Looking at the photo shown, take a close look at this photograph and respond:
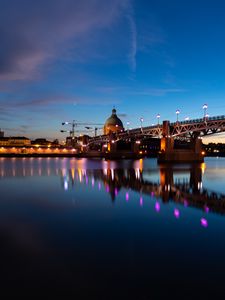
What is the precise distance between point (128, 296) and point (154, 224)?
7.27m

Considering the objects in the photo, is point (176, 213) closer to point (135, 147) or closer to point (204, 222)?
point (204, 222)

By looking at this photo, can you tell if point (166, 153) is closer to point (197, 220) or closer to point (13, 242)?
point (197, 220)

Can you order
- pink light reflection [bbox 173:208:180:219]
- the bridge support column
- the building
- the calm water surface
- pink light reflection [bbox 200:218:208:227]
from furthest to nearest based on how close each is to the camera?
the building
the bridge support column
pink light reflection [bbox 173:208:180:219]
pink light reflection [bbox 200:218:208:227]
the calm water surface

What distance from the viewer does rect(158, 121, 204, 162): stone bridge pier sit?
254ft

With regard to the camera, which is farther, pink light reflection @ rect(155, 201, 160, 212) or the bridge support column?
the bridge support column

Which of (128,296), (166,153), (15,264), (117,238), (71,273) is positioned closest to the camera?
(128,296)

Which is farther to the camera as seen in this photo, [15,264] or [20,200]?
[20,200]

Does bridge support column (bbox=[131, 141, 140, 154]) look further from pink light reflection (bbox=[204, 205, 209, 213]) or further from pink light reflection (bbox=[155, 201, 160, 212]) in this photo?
pink light reflection (bbox=[204, 205, 209, 213])

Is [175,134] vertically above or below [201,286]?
above

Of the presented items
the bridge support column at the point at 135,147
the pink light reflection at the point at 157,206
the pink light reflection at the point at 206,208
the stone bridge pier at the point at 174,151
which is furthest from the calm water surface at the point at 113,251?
the bridge support column at the point at 135,147

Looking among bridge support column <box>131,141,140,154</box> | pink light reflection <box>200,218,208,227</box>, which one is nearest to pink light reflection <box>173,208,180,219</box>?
pink light reflection <box>200,218,208,227</box>

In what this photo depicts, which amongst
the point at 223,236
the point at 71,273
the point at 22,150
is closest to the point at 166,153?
the point at 223,236

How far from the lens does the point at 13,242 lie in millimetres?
10461

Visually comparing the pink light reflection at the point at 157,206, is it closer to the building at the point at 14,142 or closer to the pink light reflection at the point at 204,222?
the pink light reflection at the point at 204,222
